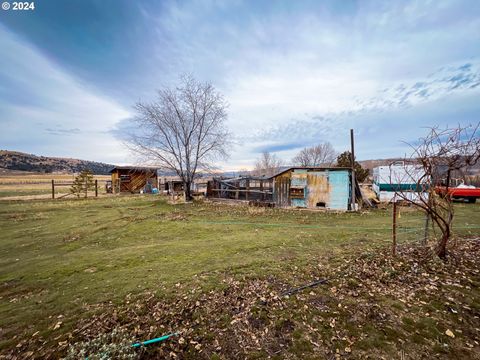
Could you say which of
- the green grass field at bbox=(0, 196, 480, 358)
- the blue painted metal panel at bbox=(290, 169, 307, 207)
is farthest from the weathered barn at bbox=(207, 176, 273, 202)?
the green grass field at bbox=(0, 196, 480, 358)

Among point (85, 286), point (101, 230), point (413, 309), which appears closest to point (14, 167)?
point (101, 230)

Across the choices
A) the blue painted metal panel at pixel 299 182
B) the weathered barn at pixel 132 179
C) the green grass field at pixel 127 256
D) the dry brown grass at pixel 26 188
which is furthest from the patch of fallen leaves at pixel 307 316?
the weathered barn at pixel 132 179

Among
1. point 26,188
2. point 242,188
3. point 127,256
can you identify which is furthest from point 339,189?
point 26,188

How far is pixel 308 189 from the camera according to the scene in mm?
14320

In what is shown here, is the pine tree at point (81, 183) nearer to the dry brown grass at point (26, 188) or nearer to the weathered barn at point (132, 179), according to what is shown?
the dry brown grass at point (26, 188)

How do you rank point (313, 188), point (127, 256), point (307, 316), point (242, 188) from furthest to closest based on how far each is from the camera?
point (242, 188) < point (313, 188) < point (127, 256) < point (307, 316)

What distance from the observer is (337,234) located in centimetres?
775

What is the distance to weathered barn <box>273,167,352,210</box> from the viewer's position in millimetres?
13648

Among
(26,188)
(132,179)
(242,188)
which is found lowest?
(26,188)

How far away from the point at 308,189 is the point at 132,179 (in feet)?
81.9

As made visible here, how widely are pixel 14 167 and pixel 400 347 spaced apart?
128 metres

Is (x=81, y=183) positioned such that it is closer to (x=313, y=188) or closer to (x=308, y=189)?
(x=308, y=189)

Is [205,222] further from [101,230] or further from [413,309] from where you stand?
[413,309]

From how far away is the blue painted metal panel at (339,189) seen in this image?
535 inches
